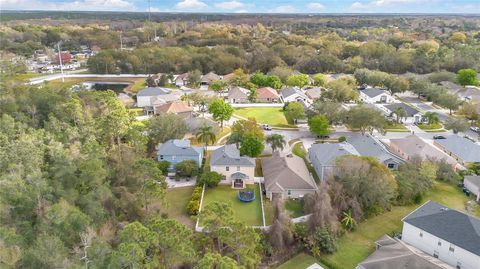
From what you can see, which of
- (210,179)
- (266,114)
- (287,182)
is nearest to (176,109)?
(266,114)

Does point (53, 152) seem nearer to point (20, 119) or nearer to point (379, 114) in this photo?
point (20, 119)

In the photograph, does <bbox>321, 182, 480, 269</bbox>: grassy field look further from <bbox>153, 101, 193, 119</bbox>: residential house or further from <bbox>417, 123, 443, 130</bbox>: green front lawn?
<bbox>153, 101, 193, 119</bbox>: residential house

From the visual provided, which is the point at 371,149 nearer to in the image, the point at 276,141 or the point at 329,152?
the point at 329,152

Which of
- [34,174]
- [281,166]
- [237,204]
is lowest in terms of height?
[237,204]

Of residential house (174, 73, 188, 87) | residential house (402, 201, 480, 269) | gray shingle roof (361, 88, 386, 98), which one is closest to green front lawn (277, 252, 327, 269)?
residential house (402, 201, 480, 269)

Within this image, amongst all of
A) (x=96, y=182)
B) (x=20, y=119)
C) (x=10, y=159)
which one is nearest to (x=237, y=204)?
(x=96, y=182)

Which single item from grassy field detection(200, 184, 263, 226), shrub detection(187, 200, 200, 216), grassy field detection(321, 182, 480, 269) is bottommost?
grassy field detection(321, 182, 480, 269)

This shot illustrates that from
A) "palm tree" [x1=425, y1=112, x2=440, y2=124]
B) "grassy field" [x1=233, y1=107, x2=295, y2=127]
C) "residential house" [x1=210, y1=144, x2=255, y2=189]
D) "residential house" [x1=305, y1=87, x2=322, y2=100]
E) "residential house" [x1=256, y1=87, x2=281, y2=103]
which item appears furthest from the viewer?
"residential house" [x1=305, y1=87, x2=322, y2=100]

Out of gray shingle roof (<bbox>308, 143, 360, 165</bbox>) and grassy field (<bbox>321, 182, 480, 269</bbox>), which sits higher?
gray shingle roof (<bbox>308, 143, 360, 165</bbox>)
